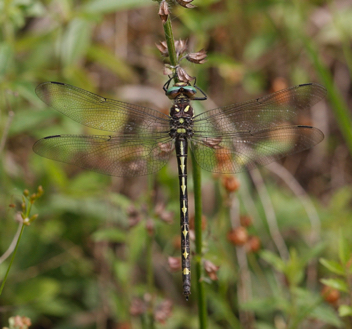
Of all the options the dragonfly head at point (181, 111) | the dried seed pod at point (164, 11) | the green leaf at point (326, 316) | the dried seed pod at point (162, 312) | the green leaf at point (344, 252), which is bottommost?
the green leaf at point (326, 316)

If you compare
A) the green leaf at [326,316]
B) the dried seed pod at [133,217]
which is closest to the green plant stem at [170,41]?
the dried seed pod at [133,217]

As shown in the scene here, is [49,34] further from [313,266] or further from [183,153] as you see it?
[313,266]

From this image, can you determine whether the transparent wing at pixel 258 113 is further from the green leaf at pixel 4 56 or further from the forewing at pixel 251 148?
the green leaf at pixel 4 56

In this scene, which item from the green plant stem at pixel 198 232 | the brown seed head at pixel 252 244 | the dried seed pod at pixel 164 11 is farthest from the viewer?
the brown seed head at pixel 252 244

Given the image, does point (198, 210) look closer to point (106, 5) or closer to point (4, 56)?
point (4, 56)

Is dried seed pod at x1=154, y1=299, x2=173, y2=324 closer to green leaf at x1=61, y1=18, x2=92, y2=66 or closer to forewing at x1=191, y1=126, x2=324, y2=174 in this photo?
forewing at x1=191, y1=126, x2=324, y2=174

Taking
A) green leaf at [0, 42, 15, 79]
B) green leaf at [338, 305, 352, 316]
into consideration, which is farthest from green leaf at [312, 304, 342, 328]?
green leaf at [0, 42, 15, 79]
